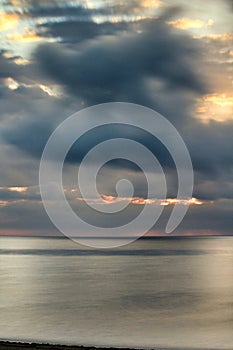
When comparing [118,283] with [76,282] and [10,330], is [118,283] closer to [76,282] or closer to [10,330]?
[76,282]

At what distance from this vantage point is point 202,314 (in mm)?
43781

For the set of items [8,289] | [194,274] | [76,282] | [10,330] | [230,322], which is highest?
[194,274]

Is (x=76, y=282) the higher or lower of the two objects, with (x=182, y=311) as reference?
higher

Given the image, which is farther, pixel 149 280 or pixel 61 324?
pixel 149 280

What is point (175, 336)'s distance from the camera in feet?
109

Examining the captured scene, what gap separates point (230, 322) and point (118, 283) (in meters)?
34.6

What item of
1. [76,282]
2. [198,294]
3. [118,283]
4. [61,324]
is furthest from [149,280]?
[61,324]

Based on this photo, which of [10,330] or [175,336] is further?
[10,330]

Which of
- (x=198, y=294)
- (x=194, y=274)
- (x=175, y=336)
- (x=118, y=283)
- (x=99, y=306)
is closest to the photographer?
(x=175, y=336)

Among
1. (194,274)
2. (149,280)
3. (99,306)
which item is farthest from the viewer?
(194,274)

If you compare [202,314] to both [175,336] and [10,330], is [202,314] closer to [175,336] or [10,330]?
[175,336]

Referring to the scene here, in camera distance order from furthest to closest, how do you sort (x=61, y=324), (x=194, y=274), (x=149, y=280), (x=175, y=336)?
(x=194, y=274)
(x=149, y=280)
(x=61, y=324)
(x=175, y=336)

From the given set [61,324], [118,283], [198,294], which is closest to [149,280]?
[118,283]

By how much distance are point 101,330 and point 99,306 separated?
40.9ft
